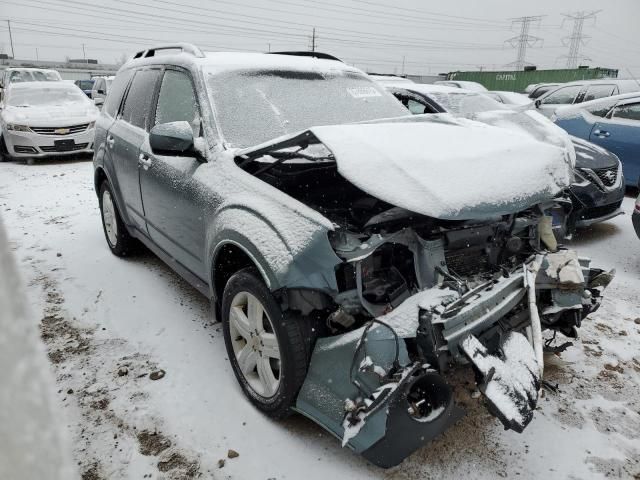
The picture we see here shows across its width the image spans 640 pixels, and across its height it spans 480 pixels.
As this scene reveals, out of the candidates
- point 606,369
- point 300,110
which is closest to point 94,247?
point 300,110

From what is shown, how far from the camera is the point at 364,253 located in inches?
76.5

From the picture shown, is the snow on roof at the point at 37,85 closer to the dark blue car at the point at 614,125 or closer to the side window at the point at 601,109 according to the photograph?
the dark blue car at the point at 614,125

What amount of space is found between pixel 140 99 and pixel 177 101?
80cm

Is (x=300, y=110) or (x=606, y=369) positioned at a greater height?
(x=300, y=110)

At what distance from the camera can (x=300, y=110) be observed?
3.01 meters

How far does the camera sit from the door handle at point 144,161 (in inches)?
128

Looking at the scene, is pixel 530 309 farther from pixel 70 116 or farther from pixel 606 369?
pixel 70 116

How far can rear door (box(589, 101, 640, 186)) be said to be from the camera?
249 inches

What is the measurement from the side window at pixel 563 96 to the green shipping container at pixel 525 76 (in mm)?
19832

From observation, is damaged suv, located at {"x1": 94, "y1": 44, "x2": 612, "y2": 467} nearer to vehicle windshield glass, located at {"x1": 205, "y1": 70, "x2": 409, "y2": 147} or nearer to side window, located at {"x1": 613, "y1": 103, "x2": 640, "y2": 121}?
vehicle windshield glass, located at {"x1": 205, "y1": 70, "x2": 409, "y2": 147}

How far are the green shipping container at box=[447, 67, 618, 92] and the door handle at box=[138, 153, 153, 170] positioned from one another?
29217 mm

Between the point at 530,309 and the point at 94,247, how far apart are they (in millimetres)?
4329

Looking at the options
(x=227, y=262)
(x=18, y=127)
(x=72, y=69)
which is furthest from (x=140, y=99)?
(x=72, y=69)

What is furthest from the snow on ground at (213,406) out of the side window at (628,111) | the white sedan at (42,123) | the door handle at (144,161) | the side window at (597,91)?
the side window at (597,91)
